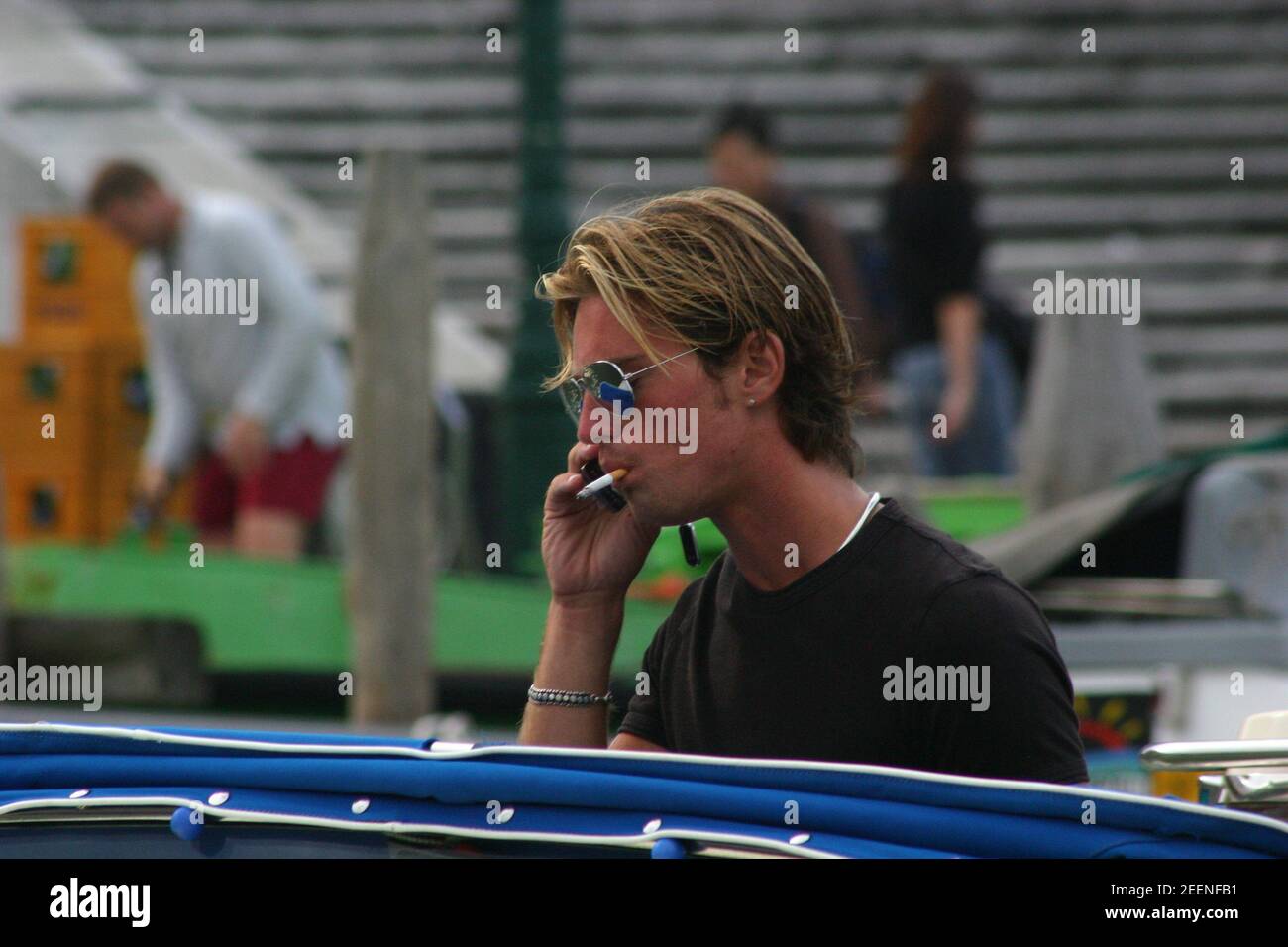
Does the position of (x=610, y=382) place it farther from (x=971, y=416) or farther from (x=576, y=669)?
(x=971, y=416)

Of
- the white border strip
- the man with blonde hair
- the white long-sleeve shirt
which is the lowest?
the white border strip

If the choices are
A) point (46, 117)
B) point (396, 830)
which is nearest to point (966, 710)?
point (396, 830)

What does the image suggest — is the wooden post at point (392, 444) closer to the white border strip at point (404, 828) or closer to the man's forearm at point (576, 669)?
the man's forearm at point (576, 669)

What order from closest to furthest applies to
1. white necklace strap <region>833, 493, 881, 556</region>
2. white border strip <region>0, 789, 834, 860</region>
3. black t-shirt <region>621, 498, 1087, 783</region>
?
white border strip <region>0, 789, 834, 860</region>, black t-shirt <region>621, 498, 1087, 783</region>, white necklace strap <region>833, 493, 881, 556</region>

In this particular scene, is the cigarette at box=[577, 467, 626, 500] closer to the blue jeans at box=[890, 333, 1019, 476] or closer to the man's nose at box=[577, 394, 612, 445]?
the man's nose at box=[577, 394, 612, 445]

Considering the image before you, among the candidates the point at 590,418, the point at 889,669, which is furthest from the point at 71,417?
the point at 889,669

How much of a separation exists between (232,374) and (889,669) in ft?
16.9

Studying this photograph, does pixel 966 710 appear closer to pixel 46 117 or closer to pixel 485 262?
pixel 485 262

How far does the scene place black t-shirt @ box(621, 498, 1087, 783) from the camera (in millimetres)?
2428

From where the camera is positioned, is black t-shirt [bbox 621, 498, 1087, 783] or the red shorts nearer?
black t-shirt [bbox 621, 498, 1087, 783]

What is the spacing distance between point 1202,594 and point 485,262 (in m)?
6.59

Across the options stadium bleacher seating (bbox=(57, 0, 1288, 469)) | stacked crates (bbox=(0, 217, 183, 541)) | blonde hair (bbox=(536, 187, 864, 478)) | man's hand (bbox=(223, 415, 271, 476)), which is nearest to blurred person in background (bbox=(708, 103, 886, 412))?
man's hand (bbox=(223, 415, 271, 476))

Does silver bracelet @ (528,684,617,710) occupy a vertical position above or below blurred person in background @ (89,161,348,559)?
below

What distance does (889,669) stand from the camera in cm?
254
